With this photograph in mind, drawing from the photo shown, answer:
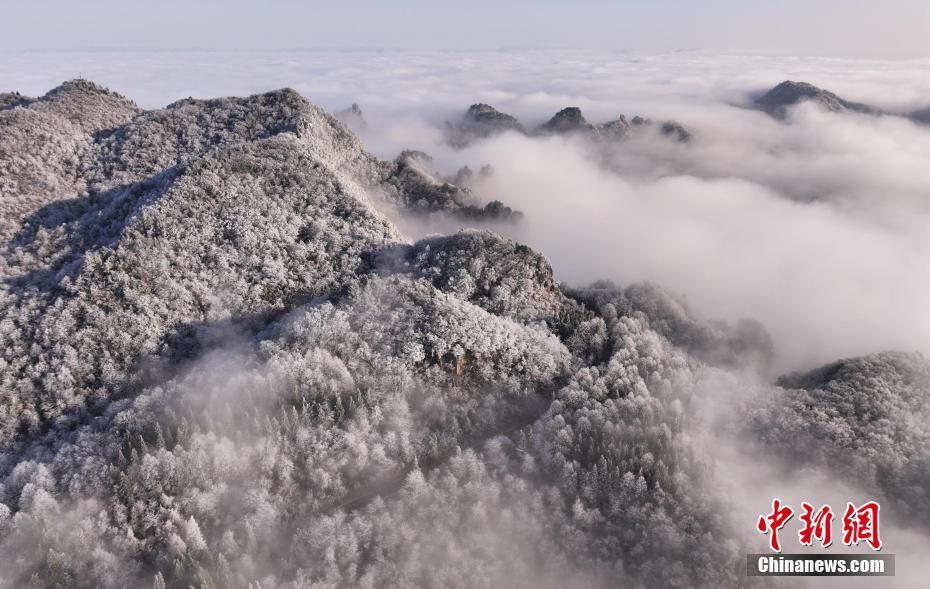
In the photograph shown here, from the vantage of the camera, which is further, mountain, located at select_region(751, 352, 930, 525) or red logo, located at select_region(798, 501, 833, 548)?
mountain, located at select_region(751, 352, 930, 525)

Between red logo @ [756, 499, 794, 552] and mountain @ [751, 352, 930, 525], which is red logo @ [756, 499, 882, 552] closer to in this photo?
red logo @ [756, 499, 794, 552]

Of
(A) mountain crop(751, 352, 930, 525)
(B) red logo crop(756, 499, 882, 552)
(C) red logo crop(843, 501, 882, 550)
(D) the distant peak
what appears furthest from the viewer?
(D) the distant peak

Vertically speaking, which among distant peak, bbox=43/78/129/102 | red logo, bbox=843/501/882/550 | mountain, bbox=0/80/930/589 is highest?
distant peak, bbox=43/78/129/102

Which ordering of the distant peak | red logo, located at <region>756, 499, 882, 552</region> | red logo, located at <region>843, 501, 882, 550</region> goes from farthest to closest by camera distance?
1. the distant peak
2. red logo, located at <region>843, 501, 882, 550</region>
3. red logo, located at <region>756, 499, 882, 552</region>

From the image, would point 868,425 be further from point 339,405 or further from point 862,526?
point 339,405

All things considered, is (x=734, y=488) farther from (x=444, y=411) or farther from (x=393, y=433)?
(x=393, y=433)

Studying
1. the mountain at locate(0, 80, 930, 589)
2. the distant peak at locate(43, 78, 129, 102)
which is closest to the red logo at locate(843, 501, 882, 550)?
A: the mountain at locate(0, 80, 930, 589)

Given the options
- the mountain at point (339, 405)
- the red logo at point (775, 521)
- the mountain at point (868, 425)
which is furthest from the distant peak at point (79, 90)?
the red logo at point (775, 521)

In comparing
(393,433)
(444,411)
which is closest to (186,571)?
(393,433)

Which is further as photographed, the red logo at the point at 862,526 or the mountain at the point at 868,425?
the mountain at the point at 868,425

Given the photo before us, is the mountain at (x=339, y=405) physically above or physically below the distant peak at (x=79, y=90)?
below

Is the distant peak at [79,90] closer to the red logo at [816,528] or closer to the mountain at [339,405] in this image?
the mountain at [339,405]

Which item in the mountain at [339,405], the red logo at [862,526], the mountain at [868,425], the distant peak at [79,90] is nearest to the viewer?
the mountain at [339,405]

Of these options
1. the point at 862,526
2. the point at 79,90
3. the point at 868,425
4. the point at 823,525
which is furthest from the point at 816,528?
the point at 79,90
